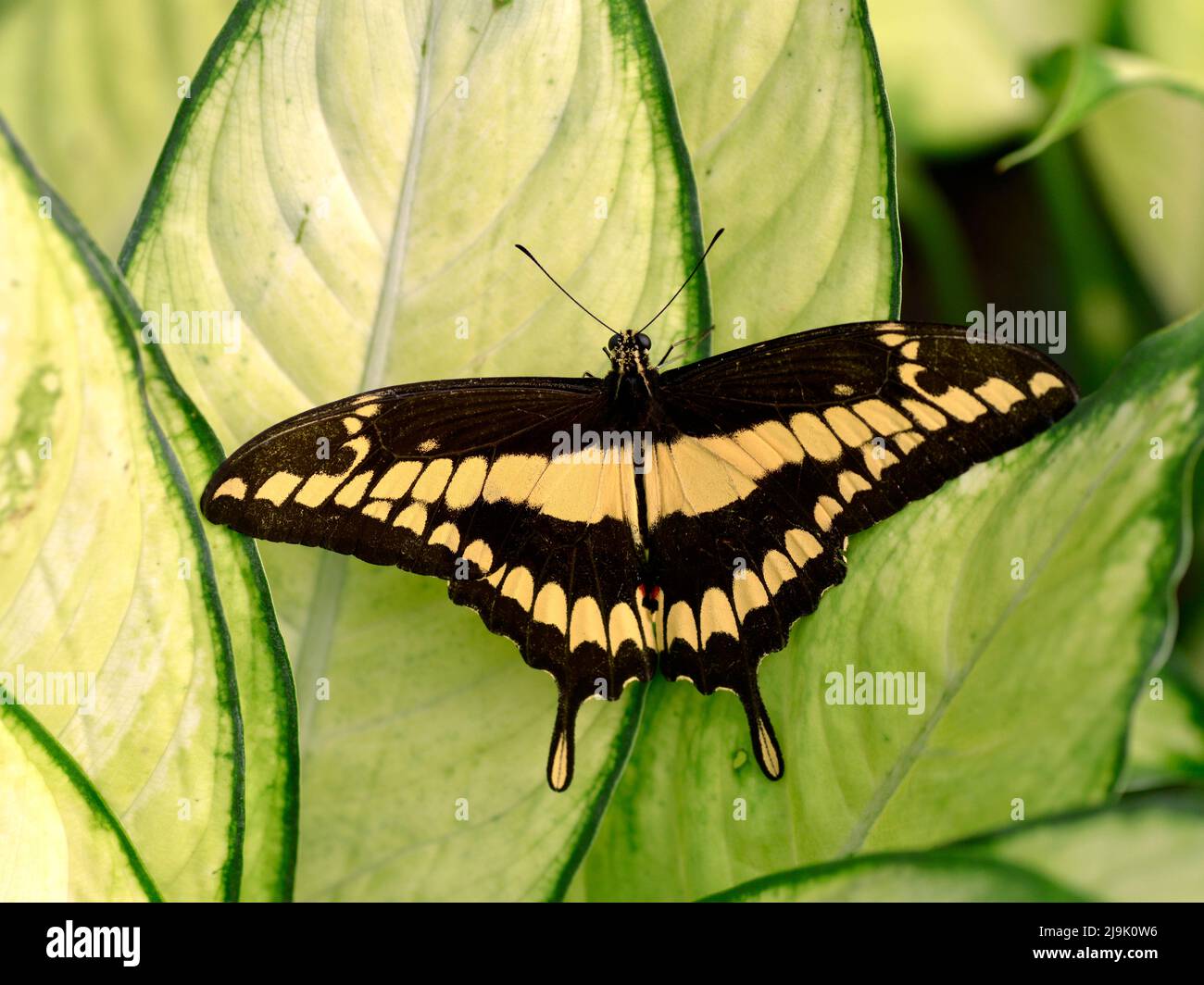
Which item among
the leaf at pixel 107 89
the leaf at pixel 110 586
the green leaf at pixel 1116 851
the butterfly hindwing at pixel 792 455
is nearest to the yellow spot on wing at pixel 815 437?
the butterfly hindwing at pixel 792 455

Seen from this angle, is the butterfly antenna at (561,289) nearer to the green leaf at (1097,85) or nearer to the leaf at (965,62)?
the green leaf at (1097,85)

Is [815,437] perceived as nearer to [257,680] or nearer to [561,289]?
[561,289]

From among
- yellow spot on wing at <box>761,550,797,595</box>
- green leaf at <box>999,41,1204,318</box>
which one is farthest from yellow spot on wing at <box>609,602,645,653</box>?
green leaf at <box>999,41,1204,318</box>

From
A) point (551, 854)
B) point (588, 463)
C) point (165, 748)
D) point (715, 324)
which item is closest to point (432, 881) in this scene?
point (551, 854)

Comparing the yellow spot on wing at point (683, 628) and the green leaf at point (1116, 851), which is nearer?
the green leaf at point (1116, 851)

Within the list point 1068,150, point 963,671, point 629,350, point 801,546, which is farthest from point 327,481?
point 1068,150
